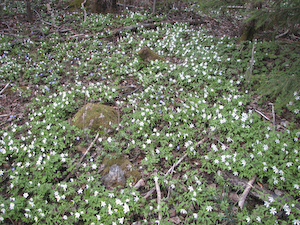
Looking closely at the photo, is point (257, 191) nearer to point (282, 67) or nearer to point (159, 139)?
point (159, 139)

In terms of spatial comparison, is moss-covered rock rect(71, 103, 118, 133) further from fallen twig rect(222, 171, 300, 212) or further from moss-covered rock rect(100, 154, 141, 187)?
fallen twig rect(222, 171, 300, 212)

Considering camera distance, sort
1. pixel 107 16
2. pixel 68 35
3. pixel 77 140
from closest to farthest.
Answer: pixel 77 140, pixel 68 35, pixel 107 16

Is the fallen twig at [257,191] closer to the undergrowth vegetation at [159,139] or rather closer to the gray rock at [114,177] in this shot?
the undergrowth vegetation at [159,139]

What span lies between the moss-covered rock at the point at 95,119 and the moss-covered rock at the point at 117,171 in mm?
843

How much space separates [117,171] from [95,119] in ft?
4.77

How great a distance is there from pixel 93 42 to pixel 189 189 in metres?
7.05

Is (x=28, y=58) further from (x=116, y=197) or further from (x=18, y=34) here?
(x=116, y=197)

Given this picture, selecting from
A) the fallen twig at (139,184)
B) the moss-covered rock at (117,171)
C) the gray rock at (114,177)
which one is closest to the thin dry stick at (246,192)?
the fallen twig at (139,184)

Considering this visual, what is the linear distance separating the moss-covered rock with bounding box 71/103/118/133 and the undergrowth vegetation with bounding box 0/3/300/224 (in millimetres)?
217

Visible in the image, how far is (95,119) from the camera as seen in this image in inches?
175

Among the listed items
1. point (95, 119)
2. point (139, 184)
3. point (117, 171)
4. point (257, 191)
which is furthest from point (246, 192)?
point (95, 119)

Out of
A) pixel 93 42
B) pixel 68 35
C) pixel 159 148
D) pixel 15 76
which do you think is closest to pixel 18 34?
pixel 68 35

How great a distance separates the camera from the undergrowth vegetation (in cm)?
304

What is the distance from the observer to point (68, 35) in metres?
8.76
